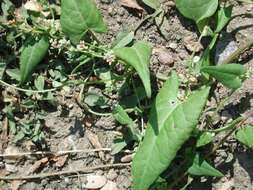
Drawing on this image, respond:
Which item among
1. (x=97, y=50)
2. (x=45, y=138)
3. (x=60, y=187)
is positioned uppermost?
(x=97, y=50)

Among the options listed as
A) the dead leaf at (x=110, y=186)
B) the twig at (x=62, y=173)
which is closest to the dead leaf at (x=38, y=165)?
the twig at (x=62, y=173)

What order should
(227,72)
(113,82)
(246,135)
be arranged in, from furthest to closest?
(113,82)
(246,135)
(227,72)

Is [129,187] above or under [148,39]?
under

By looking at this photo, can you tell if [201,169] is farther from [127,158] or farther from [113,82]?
[113,82]

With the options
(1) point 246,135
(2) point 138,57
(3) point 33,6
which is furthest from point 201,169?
(3) point 33,6

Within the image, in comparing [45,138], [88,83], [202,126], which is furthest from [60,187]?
[202,126]

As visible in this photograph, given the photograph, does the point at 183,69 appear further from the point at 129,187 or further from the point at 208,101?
the point at 129,187
